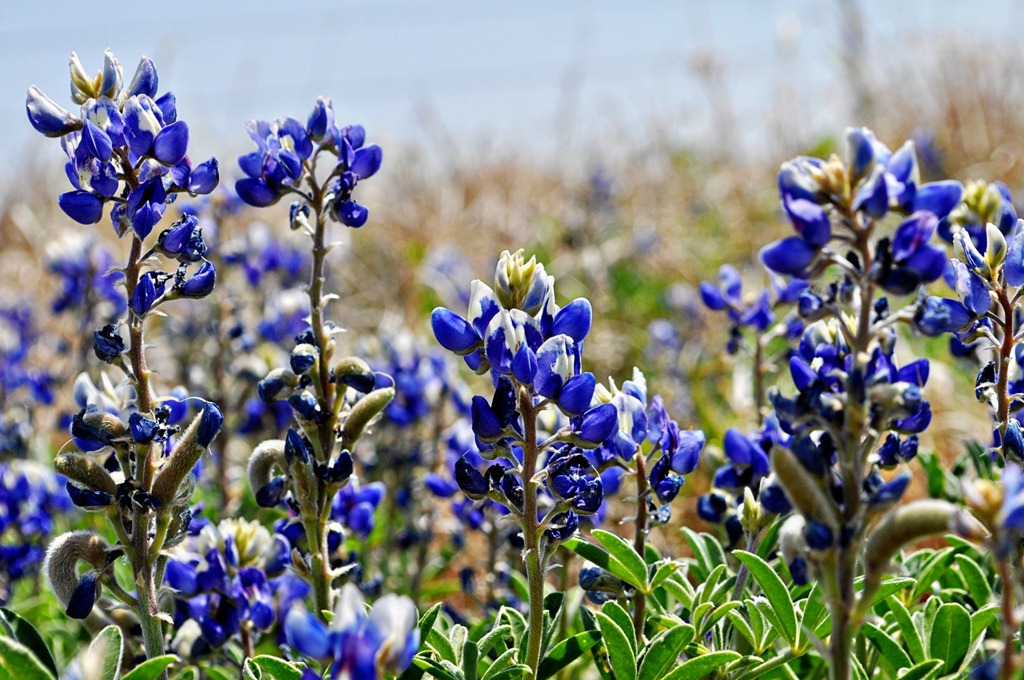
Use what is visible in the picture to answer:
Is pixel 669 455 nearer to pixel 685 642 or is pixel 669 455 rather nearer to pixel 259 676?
pixel 685 642

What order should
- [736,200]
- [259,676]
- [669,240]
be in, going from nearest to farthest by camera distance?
[259,676]
[669,240]
[736,200]

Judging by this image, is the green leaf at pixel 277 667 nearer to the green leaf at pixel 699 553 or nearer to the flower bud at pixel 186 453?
the flower bud at pixel 186 453

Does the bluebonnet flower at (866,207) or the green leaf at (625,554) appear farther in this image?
the green leaf at (625,554)

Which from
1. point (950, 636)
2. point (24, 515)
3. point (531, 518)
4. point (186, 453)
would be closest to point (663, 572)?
point (531, 518)

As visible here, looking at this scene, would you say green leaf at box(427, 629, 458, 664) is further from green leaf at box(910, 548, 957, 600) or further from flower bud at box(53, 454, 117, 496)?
green leaf at box(910, 548, 957, 600)

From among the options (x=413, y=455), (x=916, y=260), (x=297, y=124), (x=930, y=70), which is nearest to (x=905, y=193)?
(x=916, y=260)

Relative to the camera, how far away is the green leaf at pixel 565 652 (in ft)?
6.31

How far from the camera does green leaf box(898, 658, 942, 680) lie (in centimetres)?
177

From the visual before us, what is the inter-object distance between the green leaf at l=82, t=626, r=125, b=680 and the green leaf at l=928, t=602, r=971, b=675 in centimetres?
150

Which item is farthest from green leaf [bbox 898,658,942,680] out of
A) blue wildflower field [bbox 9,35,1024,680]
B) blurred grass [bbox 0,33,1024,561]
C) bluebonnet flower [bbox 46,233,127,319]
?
bluebonnet flower [bbox 46,233,127,319]

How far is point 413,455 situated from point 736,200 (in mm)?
7094

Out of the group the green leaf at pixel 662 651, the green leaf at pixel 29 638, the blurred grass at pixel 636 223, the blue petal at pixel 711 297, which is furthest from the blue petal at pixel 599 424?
the blurred grass at pixel 636 223

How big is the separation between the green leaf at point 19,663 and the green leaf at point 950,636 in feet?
5.19

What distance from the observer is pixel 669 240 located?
8.55m
